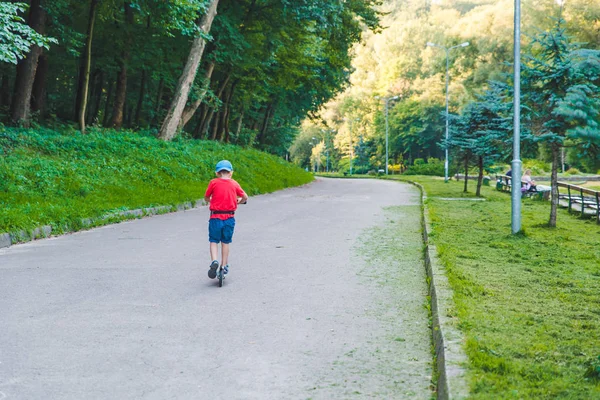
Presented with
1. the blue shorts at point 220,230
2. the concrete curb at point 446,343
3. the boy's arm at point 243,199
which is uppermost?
the boy's arm at point 243,199

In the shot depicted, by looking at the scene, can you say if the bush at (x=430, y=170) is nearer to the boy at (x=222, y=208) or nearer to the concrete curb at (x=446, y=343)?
the boy at (x=222, y=208)

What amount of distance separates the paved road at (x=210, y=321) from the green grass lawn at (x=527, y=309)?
1.58 feet

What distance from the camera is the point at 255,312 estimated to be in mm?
6434

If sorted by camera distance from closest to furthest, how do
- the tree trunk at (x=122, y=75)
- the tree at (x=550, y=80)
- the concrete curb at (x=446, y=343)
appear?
the concrete curb at (x=446, y=343) → the tree at (x=550, y=80) → the tree trunk at (x=122, y=75)

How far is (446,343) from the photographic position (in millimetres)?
4828

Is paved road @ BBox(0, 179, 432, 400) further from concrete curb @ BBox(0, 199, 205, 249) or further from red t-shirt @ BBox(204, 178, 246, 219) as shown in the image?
red t-shirt @ BBox(204, 178, 246, 219)

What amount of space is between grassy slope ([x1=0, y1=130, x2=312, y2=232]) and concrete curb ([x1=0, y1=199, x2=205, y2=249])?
0.41ft

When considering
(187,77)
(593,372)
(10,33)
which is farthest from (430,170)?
(593,372)

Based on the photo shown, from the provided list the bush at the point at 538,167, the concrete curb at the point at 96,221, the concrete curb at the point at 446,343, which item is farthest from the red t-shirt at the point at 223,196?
the bush at the point at 538,167

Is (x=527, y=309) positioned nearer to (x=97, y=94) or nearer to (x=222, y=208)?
(x=222, y=208)

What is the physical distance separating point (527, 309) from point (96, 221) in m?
9.78

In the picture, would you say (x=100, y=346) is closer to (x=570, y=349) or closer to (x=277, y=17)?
(x=570, y=349)

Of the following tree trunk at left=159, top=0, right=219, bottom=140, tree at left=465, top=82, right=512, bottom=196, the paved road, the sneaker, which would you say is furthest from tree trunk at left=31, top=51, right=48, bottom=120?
the sneaker

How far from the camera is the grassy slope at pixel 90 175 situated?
1295 centimetres
